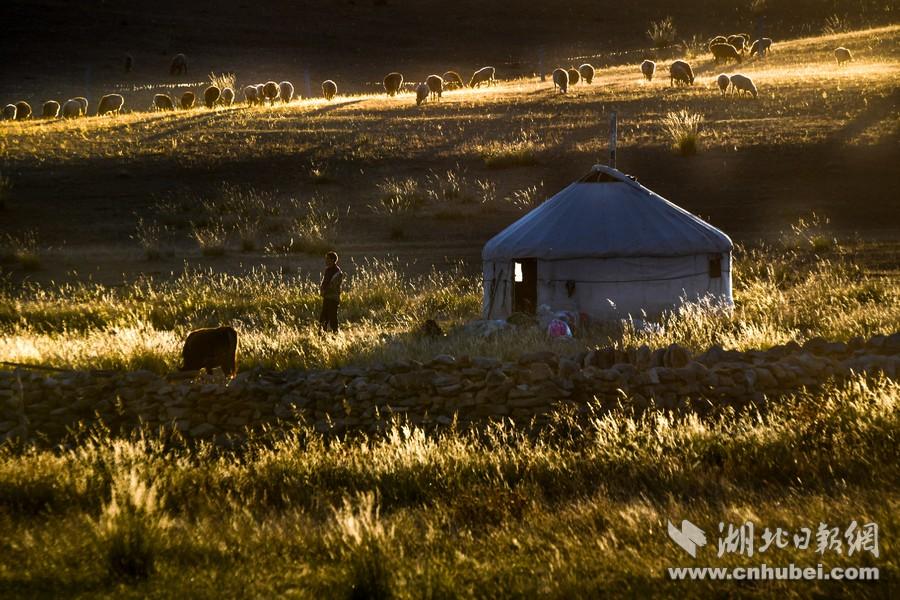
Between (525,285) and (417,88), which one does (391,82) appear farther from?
(525,285)

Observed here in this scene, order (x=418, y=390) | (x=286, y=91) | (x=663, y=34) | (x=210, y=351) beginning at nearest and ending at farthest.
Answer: (x=418, y=390)
(x=210, y=351)
(x=286, y=91)
(x=663, y=34)

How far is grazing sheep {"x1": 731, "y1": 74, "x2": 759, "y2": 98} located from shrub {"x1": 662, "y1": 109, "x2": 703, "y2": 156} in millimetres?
3552

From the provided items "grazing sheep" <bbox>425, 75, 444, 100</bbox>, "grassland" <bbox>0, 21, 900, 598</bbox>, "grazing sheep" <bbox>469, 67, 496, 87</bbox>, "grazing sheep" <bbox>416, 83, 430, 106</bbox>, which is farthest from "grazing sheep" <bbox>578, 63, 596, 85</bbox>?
"grazing sheep" <bbox>416, 83, 430, 106</bbox>

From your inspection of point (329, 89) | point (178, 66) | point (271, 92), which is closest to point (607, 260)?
point (271, 92)

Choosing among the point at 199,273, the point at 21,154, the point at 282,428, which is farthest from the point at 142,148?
the point at 282,428

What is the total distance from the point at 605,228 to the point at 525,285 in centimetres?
144

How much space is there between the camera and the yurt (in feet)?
49.8

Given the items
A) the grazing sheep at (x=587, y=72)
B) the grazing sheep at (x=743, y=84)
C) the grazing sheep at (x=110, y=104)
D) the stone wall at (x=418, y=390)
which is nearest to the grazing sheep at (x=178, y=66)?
the grazing sheep at (x=110, y=104)

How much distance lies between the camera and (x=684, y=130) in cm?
3058

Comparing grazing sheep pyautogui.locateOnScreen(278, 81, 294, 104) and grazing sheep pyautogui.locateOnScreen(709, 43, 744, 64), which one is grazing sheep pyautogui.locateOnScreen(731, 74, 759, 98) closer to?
grazing sheep pyautogui.locateOnScreen(709, 43, 744, 64)

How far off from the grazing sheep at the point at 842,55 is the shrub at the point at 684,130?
1345cm

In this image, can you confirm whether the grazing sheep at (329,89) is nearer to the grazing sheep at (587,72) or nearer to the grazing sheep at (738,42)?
the grazing sheep at (587,72)

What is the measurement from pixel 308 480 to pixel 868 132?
2637 cm

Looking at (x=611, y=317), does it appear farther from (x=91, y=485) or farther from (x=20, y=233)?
(x=20, y=233)
